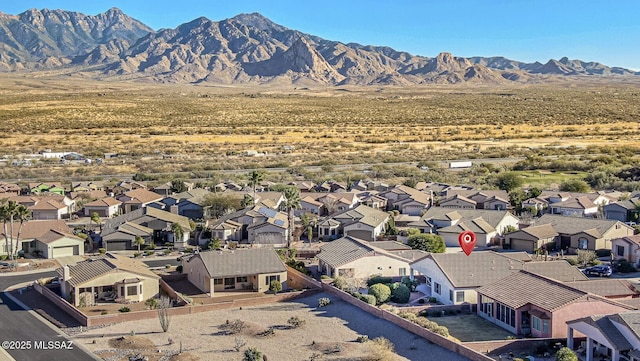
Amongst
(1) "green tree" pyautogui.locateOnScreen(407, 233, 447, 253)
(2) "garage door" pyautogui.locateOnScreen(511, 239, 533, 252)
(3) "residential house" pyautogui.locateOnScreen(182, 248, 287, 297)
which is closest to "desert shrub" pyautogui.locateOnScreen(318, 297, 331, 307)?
(3) "residential house" pyautogui.locateOnScreen(182, 248, 287, 297)

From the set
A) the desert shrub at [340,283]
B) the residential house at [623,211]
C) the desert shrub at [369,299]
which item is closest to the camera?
the desert shrub at [369,299]

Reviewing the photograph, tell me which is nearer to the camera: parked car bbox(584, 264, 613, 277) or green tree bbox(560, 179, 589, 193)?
parked car bbox(584, 264, 613, 277)

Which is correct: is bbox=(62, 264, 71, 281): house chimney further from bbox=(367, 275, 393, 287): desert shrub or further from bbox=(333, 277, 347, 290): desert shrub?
bbox=(367, 275, 393, 287): desert shrub

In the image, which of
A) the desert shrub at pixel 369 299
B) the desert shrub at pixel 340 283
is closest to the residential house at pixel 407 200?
the desert shrub at pixel 340 283

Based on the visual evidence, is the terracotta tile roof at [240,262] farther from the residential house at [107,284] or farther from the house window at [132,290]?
the house window at [132,290]

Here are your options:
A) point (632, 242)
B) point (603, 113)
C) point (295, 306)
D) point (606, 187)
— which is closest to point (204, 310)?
point (295, 306)

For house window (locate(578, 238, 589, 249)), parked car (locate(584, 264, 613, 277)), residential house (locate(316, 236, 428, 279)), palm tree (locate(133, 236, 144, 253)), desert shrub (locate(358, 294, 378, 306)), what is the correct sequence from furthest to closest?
palm tree (locate(133, 236, 144, 253)) → house window (locate(578, 238, 589, 249)) → parked car (locate(584, 264, 613, 277)) → residential house (locate(316, 236, 428, 279)) → desert shrub (locate(358, 294, 378, 306))
